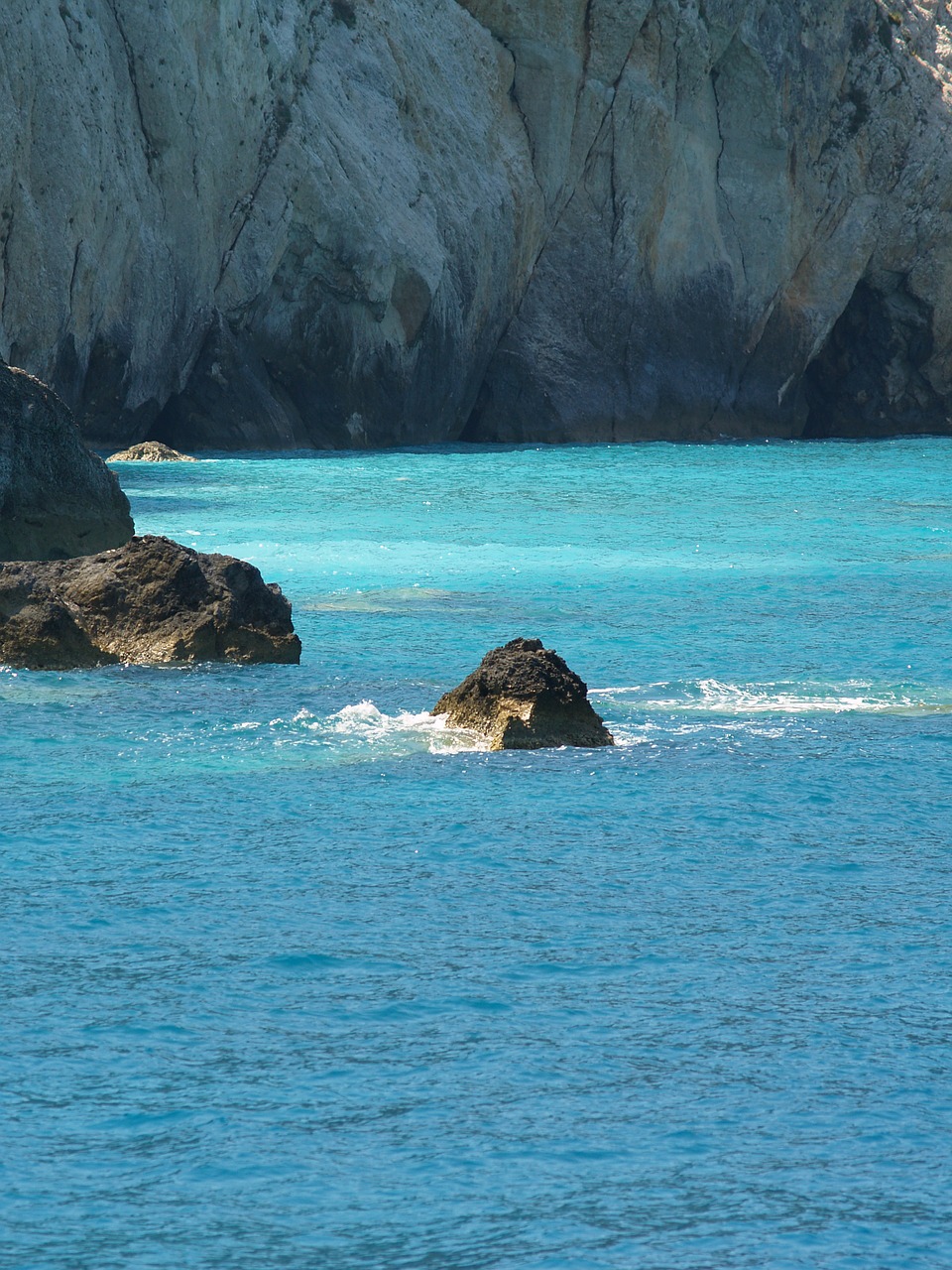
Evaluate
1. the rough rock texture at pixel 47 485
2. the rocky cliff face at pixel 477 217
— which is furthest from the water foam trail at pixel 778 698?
the rocky cliff face at pixel 477 217

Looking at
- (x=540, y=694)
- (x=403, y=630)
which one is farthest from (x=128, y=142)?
(x=540, y=694)

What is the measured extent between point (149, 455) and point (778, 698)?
25759 millimetres

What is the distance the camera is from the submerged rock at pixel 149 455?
37.1 meters

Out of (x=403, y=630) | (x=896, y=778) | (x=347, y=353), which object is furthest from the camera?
(x=347, y=353)

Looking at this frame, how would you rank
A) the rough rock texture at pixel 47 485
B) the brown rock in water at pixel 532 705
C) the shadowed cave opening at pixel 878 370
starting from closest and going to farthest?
the brown rock in water at pixel 532 705 < the rough rock texture at pixel 47 485 < the shadowed cave opening at pixel 878 370

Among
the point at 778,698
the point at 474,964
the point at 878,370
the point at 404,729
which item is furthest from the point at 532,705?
the point at 878,370

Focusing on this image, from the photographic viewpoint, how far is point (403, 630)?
16.2m

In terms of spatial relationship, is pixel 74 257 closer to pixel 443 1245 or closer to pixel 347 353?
pixel 347 353

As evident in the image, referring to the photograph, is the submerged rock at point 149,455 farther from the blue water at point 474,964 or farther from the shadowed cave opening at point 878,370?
the shadowed cave opening at point 878,370

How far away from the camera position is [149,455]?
123 feet

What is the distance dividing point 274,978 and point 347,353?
3636cm

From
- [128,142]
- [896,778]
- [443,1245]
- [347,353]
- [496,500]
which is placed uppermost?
[128,142]

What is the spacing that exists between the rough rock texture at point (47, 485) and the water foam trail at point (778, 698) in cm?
636

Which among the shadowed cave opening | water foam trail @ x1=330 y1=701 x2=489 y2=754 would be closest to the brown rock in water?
water foam trail @ x1=330 y1=701 x2=489 y2=754
